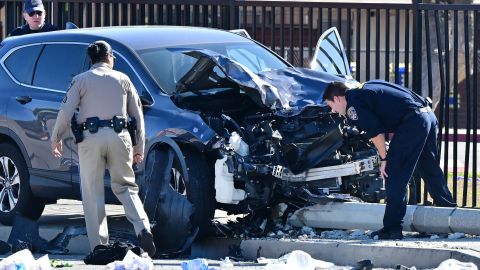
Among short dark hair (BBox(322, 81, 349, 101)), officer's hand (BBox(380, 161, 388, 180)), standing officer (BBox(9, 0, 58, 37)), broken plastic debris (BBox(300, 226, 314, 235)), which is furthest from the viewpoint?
standing officer (BBox(9, 0, 58, 37))

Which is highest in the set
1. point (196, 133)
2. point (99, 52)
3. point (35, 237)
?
point (99, 52)

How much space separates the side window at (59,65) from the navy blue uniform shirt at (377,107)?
107 inches

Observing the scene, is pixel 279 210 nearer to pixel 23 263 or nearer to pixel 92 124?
pixel 92 124

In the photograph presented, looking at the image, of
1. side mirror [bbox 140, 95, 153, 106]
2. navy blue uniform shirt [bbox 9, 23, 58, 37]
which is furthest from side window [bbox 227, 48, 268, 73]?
navy blue uniform shirt [bbox 9, 23, 58, 37]

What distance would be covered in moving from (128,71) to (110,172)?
1201 millimetres

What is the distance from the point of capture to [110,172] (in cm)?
880

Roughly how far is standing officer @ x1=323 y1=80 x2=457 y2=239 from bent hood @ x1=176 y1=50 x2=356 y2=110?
1.84 feet

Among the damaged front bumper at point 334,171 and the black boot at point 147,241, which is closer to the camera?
the black boot at point 147,241

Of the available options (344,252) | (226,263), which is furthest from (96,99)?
(344,252)

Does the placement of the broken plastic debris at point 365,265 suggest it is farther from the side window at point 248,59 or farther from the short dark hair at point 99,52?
the side window at point 248,59

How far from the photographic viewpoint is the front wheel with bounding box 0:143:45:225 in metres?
10.4

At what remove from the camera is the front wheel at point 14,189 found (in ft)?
34.0

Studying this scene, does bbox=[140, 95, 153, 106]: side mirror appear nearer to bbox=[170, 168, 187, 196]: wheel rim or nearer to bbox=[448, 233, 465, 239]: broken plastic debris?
bbox=[170, 168, 187, 196]: wheel rim

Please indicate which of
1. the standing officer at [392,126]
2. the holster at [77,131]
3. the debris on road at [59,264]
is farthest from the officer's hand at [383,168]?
the debris on road at [59,264]
